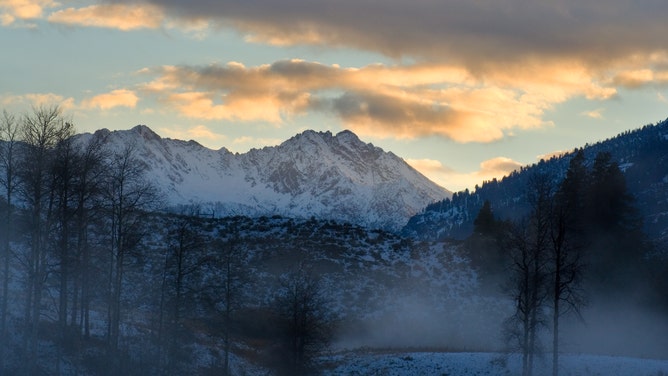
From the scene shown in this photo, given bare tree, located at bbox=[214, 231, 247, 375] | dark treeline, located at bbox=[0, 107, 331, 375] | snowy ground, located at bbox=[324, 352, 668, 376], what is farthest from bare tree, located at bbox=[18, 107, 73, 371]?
snowy ground, located at bbox=[324, 352, 668, 376]

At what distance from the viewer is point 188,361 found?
46844 millimetres

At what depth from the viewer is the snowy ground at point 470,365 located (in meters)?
44.0

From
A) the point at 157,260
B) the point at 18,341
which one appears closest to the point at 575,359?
the point at 18,341

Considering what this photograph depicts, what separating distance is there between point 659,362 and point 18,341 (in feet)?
122

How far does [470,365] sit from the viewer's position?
1918 inches

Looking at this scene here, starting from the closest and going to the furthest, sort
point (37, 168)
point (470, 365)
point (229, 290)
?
point (37, 168), point (229, 290), point (470, 365)

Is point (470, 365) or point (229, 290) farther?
point (470, 365)

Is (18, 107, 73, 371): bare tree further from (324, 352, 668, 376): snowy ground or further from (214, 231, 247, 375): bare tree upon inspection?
(324, 352, 668, 376): snowy ground

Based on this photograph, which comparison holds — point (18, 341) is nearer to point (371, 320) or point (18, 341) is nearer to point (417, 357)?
point (417, 357)

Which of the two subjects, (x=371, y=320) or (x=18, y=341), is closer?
(x=18, y=341)

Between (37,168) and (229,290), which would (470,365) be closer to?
(229,290)

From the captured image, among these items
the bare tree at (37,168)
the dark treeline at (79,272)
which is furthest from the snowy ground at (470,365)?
the bare tree at (37,168)

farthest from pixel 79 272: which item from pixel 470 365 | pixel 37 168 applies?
pixel 470 365

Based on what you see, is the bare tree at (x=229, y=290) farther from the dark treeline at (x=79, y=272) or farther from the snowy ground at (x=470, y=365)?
the snowy ground at (x=470, y=365)
